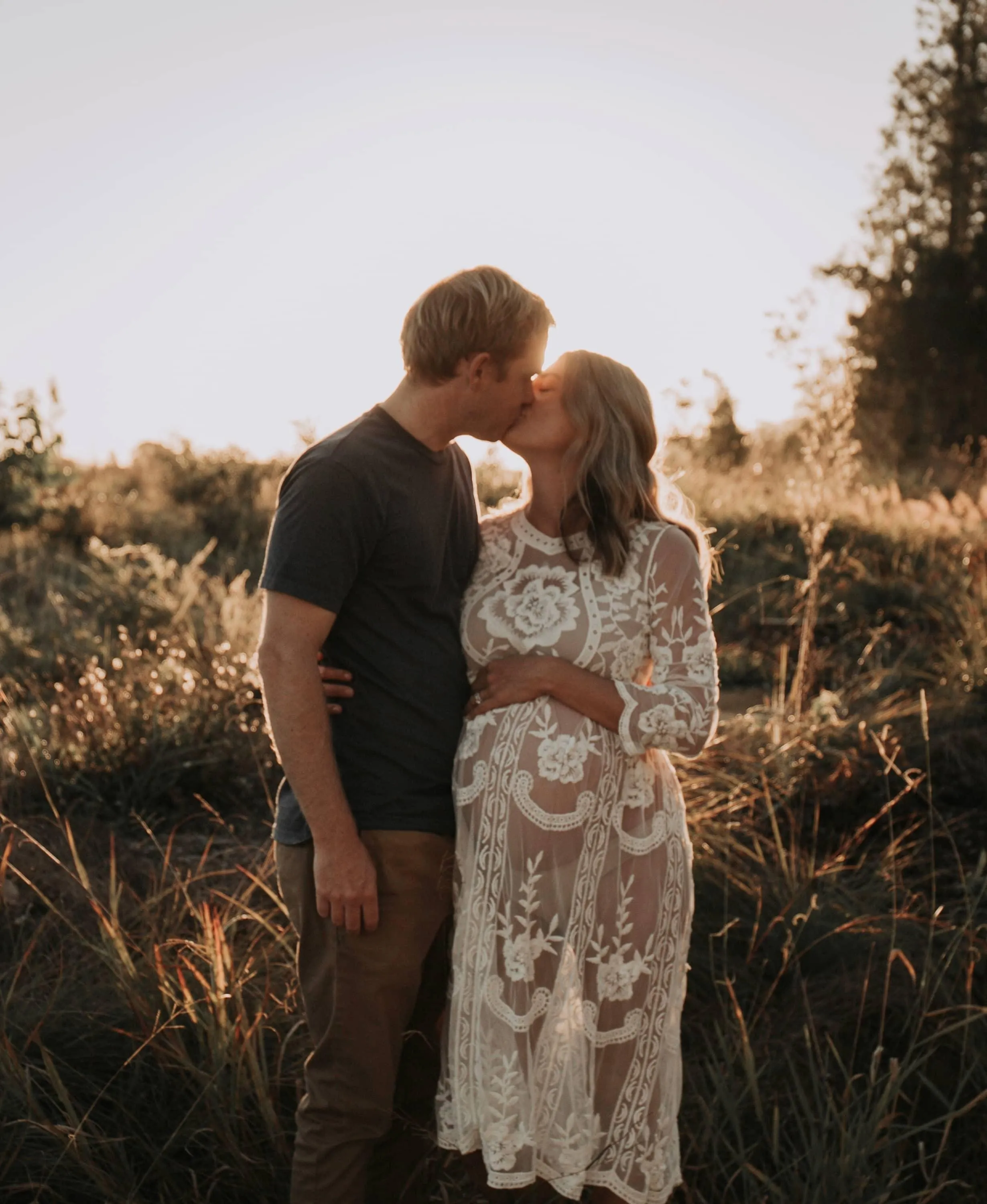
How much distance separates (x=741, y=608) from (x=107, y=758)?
4.35 metres

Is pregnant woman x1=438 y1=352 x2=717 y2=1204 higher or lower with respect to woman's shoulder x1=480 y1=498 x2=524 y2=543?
lower

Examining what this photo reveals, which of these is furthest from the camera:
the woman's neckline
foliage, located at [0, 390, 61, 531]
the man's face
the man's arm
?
foliage, located at [0, 390, 61, 531]

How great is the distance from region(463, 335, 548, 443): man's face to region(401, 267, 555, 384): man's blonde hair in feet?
0.07

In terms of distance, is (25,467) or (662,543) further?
(25,467)

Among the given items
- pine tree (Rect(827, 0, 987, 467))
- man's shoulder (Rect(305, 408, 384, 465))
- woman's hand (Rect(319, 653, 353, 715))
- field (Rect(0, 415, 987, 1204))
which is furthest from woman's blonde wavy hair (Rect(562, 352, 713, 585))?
pine tree (Rect(827, 0, 987, 467))

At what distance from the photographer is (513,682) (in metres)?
2.52

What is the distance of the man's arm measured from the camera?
2.27 metres

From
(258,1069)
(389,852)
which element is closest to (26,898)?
(258,1069)

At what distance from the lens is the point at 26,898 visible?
3746mm

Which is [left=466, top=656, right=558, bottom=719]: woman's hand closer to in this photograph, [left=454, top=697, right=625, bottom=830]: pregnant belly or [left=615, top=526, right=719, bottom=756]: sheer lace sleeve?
[left=454, top=697, right=625, bottom=830]: pregnant belly

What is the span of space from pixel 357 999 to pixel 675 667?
100 centimetres

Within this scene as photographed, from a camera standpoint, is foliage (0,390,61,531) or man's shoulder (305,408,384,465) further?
foliage (0,390,61,531)

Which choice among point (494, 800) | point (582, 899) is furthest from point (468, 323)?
point (582, 899)

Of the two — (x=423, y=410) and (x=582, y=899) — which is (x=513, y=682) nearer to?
(x=582, y=899)
